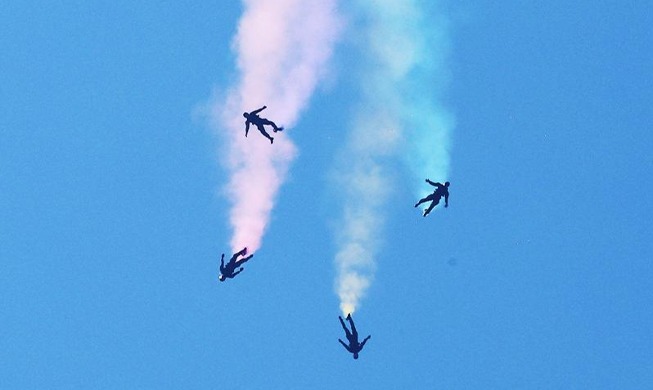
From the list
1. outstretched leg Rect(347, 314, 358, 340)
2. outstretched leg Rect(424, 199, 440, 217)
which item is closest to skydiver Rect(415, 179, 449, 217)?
outstretched leg Rect(424, 199, 440, 217)

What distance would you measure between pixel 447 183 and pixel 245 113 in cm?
816

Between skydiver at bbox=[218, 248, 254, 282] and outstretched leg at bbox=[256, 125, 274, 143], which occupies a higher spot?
outstretched leg at bbox=[256, 125, 274, 143]

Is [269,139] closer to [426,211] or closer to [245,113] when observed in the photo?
[245,113]

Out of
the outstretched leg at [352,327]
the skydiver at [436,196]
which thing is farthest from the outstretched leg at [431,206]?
the outstretched leg at [352,327]

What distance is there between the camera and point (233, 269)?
5188cm

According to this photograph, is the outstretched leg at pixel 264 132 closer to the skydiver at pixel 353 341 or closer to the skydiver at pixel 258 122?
the skydiver at pixel 258 122

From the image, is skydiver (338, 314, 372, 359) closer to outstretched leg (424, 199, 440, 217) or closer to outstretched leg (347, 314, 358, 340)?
outstretched leg (347, 314, 358, 340)

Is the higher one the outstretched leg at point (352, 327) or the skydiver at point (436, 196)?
the skydiver at point (436, 196)

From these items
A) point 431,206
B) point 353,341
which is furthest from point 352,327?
point 431,206

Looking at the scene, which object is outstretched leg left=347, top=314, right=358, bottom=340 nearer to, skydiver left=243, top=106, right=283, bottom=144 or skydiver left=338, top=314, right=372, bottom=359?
skydiver left=338, top=314, right=372, bottom=359

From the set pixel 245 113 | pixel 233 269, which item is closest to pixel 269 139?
pixel 245 113

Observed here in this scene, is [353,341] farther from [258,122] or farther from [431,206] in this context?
[258,122]

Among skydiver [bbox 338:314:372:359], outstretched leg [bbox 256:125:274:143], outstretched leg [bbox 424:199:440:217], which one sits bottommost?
skydiver [bbox 338:314:372:359]

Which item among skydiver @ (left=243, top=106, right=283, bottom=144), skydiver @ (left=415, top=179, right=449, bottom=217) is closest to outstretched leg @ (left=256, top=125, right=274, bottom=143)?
skydiver @ (left=243, top=106, right=283, bottom=144)
